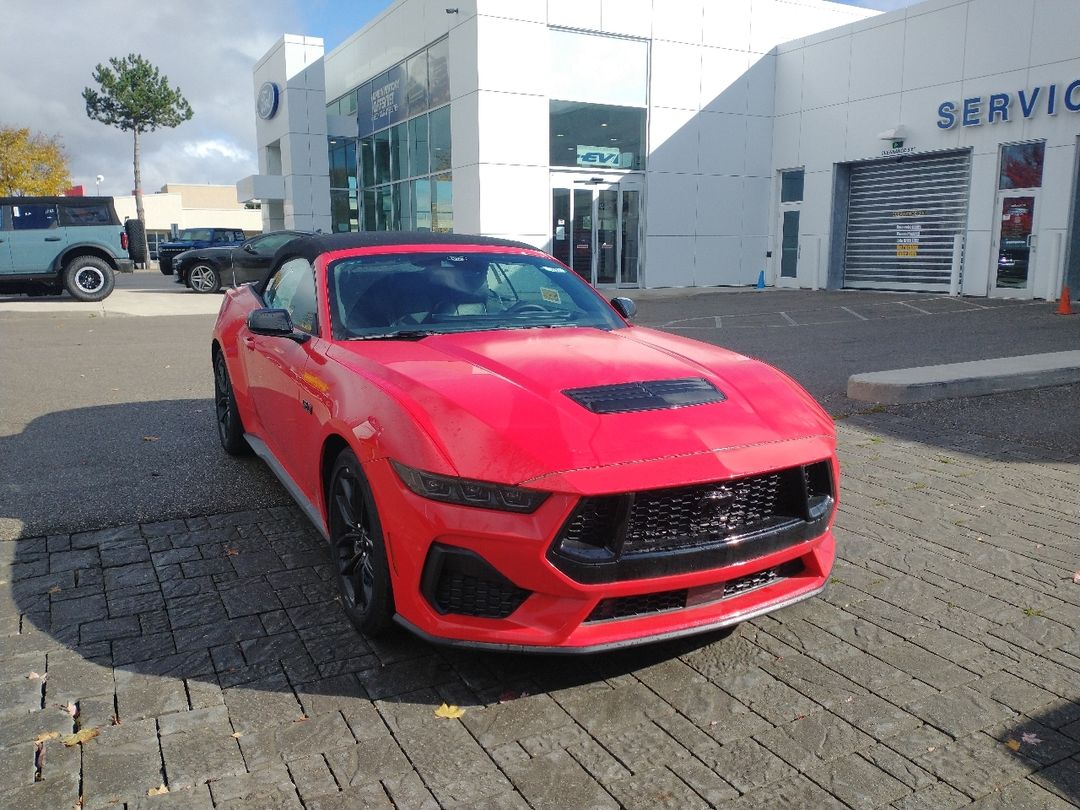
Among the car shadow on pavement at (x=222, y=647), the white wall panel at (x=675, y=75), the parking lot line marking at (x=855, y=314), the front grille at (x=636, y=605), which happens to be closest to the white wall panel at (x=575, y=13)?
the white wall panel at (x=675, y=75)

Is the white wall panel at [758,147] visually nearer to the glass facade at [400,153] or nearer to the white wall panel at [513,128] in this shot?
the white wall panel at [513,128]

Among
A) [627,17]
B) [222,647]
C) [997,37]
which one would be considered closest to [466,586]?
[222,647]

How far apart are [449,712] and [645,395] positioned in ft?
4.30

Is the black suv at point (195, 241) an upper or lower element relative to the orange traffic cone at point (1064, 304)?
upper

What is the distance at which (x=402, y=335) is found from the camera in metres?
4.06

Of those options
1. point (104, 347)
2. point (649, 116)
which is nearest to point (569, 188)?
point (649, 116)

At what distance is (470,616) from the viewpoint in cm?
292

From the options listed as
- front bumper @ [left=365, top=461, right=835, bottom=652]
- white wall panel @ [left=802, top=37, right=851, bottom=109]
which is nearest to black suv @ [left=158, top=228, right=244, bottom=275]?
white wall panel @ [left=802, top=37, right=851, bottom=109]

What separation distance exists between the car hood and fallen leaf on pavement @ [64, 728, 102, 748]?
4.71 feet

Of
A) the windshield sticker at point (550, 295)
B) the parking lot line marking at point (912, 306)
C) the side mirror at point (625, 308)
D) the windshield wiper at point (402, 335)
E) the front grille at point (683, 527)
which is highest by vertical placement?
the windshield sticker at point (550, 295)

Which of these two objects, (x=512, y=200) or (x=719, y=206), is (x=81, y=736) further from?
(x=719, y=206)

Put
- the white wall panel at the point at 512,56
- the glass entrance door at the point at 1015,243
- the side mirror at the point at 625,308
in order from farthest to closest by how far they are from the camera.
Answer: the white wall panel at the point at 512,56, the glass entrance door at the point at 1015,243, the side mirror at the point at 625,308

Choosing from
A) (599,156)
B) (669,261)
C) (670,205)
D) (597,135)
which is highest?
(597,135)

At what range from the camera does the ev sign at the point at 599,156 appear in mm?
23312
